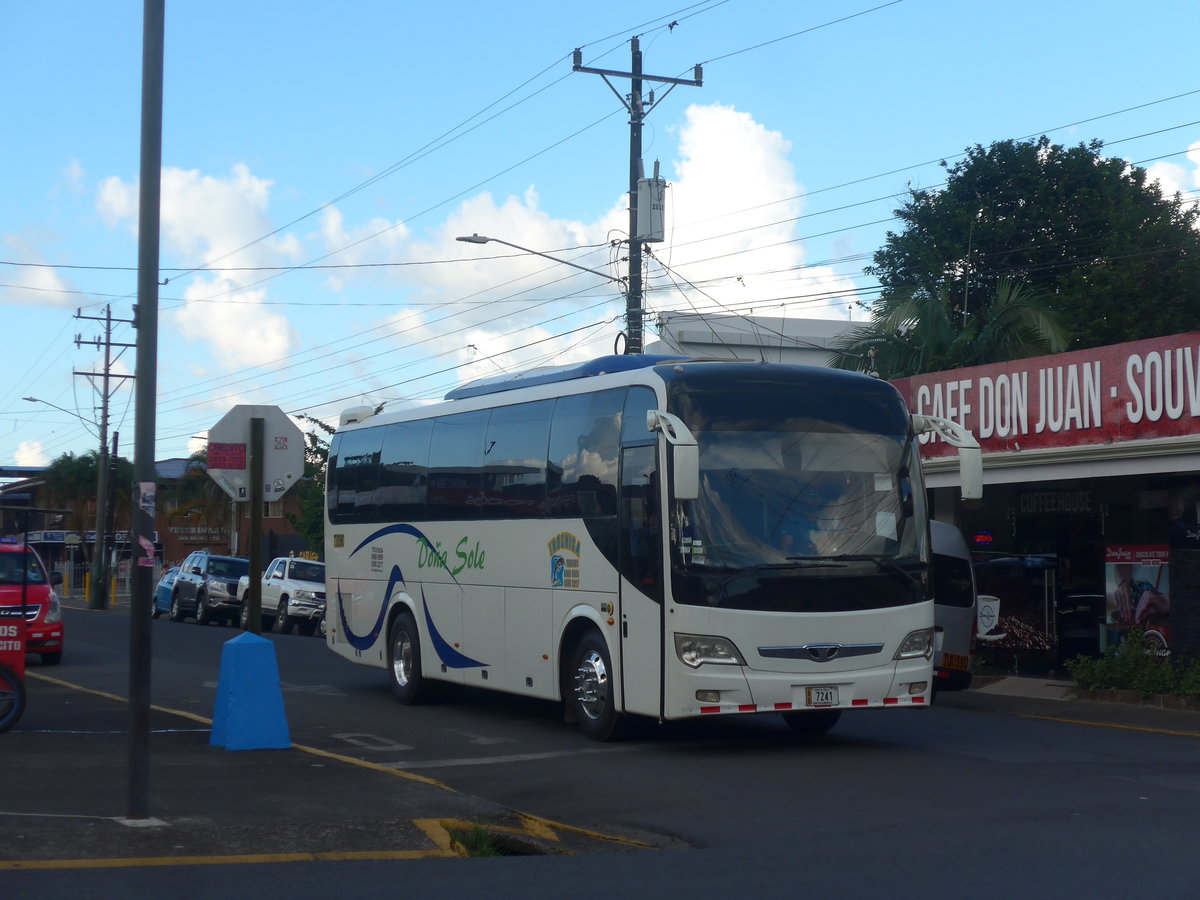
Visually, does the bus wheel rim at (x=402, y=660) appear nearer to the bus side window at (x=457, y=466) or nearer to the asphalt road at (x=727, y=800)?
the asphalt road at (x=727, y=800)

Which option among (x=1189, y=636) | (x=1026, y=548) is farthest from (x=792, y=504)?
(x=1026, y=548)

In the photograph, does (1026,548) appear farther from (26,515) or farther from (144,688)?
(144,688)

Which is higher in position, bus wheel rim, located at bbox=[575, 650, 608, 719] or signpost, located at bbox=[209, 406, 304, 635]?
signpost, located at bbox=[209, 406, 304, 635]

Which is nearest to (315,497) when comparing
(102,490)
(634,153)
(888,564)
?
(102,490)

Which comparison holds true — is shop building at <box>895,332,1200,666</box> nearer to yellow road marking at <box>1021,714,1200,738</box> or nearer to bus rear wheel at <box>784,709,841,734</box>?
yellow road marking at <box>1021,714,1200,738</box>

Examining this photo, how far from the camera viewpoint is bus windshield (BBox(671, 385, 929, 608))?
472 inches

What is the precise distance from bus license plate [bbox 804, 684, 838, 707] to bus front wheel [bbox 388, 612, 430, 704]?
6212 millimetres

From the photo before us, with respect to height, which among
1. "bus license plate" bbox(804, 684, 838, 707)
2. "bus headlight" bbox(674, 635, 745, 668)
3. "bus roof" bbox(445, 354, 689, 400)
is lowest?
"bus license plate" bbox(804, 684, 838, 707)

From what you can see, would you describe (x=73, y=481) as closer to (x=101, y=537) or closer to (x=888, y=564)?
(x=101, y=537)

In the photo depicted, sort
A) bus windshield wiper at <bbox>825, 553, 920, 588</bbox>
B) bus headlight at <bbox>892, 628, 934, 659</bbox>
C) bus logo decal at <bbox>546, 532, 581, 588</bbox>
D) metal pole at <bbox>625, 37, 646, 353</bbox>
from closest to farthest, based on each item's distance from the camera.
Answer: bus windshield wiper at <bbox>825, 553, 920, 588</bbox> < bus headlight at <bbox>892, 628, 934, 659</bbox> < bus logo decal at <bbox>546, 532, 581, 588</bbox> < metal pole at <bbox>625, 37, 646, 353</bbox>

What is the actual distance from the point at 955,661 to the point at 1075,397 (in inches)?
145

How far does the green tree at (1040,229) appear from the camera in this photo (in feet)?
125

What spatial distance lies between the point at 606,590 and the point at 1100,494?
10.6 metres

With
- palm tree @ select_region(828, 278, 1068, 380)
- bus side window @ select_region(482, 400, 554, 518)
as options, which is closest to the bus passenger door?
bus side window @ select_region(482, 400, 554, 518)
